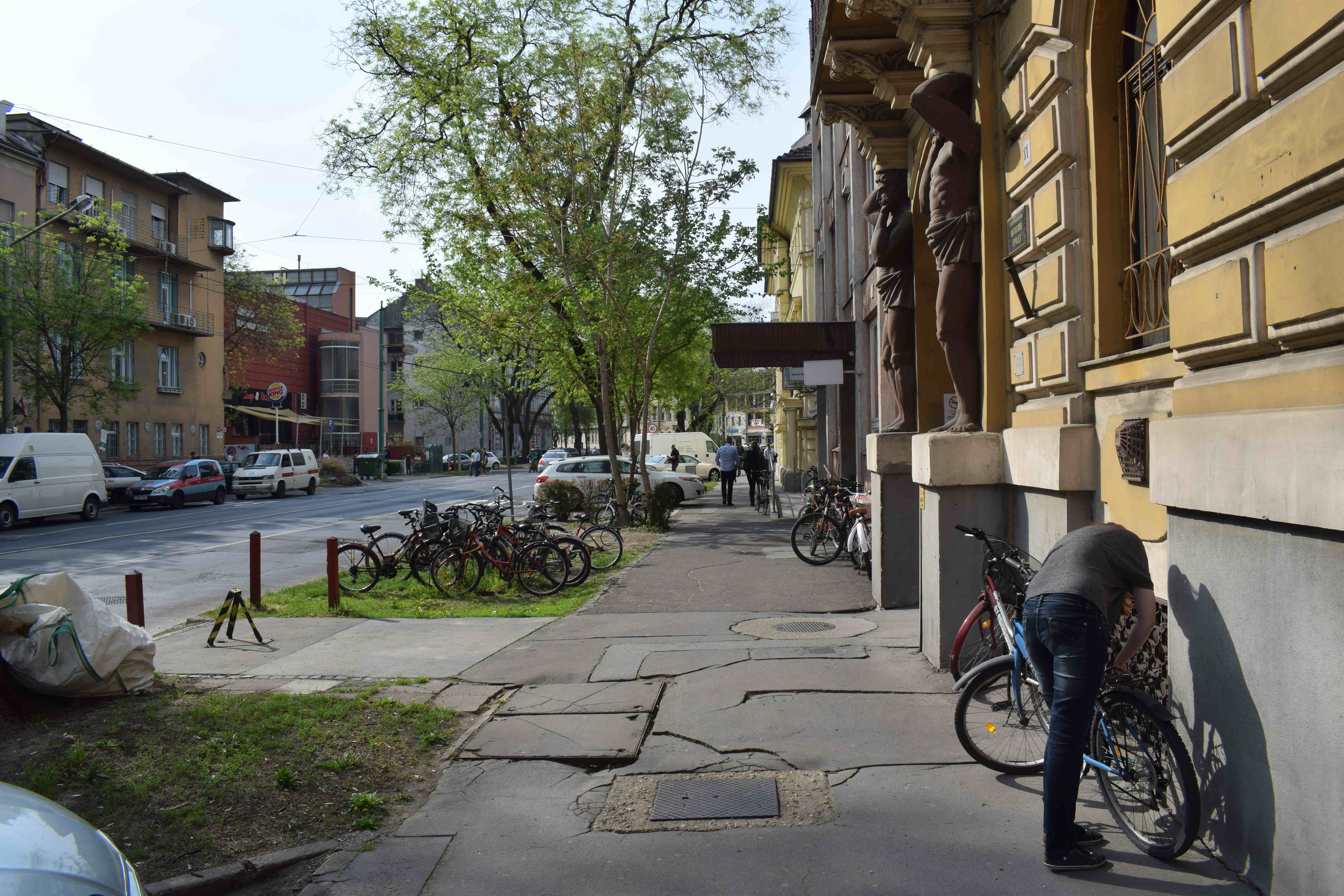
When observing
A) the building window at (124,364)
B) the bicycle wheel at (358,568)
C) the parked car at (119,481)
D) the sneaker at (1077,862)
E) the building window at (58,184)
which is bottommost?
the sneaker at (1077,862)

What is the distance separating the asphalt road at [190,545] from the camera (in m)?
Result: 13.2

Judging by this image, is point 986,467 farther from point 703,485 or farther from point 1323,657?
point 703,485

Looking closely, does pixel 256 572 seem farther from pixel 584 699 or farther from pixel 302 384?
pixel 302 384

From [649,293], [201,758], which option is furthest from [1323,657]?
[649,293]

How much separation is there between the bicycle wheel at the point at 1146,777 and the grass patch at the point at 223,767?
3.38 meters

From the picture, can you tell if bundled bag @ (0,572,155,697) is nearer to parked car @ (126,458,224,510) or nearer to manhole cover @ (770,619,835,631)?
manhole cover @ (770,619,835,631)

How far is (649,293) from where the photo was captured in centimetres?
2489

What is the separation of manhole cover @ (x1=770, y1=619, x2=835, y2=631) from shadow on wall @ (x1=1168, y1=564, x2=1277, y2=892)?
5057mm

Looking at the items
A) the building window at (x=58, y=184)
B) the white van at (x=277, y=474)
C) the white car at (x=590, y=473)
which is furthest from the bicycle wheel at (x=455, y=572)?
the building window at (x=58, y=184)

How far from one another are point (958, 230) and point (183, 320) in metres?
45.3

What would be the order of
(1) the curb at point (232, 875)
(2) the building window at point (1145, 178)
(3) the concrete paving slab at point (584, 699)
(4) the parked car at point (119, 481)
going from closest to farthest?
(1) the curb at point (232, 875) → (2) the building window at point (1145, 178) → (3) the concrete paving slab at point (584, 699) → (4) the parked car at point (119, 481)

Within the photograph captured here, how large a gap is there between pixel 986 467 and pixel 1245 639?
11.1 ft

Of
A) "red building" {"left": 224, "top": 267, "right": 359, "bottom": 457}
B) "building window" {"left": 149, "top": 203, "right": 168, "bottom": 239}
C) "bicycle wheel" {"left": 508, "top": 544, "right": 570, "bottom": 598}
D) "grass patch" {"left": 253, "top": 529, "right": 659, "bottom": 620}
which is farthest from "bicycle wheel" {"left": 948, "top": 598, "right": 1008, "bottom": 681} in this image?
"red building" {"left": 224, "top": 267, "right": 359, "bottom": 457}

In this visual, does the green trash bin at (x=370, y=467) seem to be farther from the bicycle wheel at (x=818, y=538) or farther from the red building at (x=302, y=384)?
the bicycle wheel at (x=818, y=538)
